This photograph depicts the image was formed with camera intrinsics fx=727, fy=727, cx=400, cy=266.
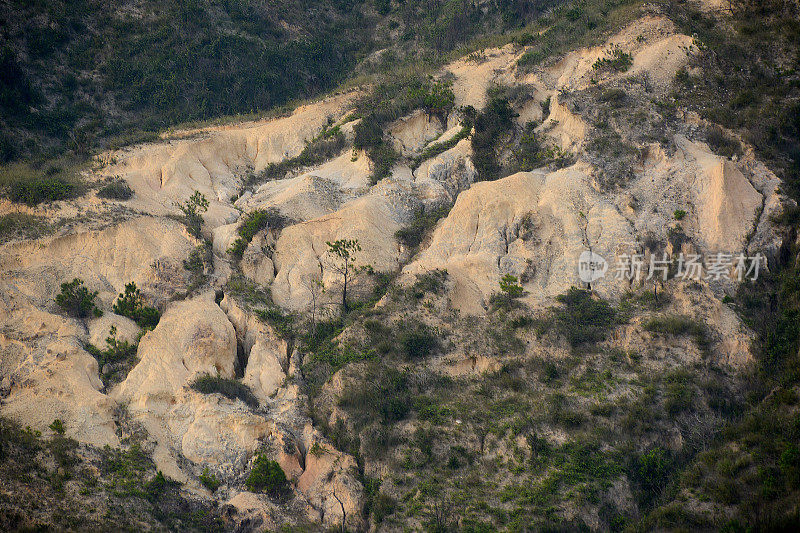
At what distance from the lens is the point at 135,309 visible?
96.6 ft

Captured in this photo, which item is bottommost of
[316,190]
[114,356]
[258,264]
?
[114,356]

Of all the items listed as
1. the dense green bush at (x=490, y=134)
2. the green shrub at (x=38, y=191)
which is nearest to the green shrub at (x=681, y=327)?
the dense green bush at (x=490, y=134)

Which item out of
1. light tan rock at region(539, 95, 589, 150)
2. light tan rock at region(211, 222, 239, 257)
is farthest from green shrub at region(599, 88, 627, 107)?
light tan rock at region(211, 222, 239, 257)

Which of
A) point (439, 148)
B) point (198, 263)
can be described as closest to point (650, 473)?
point (198, 263)

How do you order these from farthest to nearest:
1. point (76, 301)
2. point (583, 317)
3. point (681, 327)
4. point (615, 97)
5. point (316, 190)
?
point (615, 97) → point (316, 190) → point (76, 301) → point (583, 317) → point (681, 327)

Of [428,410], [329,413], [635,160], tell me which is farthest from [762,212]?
[329,413]

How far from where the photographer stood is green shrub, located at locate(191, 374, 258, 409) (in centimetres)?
2623

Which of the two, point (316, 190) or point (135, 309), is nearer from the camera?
point (135, 309)

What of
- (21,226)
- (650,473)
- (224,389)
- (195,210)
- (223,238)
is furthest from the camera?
(195,210)

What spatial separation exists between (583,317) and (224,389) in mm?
13893

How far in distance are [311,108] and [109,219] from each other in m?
14.6

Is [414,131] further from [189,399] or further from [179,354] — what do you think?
[189,399]

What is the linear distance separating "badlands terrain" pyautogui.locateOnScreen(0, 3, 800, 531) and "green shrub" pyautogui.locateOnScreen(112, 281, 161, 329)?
18cm

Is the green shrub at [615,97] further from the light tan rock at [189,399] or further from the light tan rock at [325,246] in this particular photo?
the light tan rock at [189,399]
